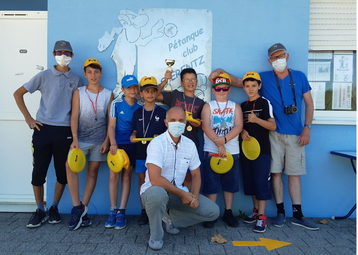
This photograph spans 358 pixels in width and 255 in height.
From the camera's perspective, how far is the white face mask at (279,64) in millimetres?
4113

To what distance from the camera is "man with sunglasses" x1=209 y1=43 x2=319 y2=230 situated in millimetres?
4137


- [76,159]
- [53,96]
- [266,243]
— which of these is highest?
[53,96]

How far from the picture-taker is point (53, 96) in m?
4.04

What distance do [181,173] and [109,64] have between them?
208 centimetres

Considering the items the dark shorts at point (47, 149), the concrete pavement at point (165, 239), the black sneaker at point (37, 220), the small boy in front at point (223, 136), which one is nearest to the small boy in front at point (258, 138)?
the small boy in front at point (223, 136)

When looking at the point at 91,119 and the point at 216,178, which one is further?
the point at 91,119

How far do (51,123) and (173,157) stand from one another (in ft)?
5.92

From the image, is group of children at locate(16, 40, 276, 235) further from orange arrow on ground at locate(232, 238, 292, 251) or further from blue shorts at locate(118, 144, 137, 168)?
orange arrow on ground at locate(232, 238, 292, 251)

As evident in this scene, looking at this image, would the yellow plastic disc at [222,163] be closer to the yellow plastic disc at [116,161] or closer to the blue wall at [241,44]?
the blue wall at [241,44]

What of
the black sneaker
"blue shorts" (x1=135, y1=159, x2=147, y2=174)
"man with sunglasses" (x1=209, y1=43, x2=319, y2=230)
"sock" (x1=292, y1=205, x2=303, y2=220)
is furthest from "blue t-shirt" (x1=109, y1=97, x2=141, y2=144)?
"sock" (x1=292, y1=205, x2=303, y2=220)

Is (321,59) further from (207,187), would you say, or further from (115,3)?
(115,3)

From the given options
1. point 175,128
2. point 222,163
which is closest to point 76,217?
point 175,128

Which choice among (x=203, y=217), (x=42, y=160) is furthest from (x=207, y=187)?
(x=42, y=160)

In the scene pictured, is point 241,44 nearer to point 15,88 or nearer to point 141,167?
point 141,167
